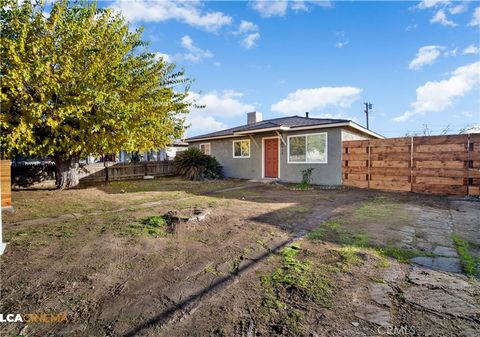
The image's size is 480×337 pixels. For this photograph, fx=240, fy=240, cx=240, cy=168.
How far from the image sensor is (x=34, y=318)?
2.00 metres

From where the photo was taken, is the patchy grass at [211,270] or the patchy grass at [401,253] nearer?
the patchy grass at [211,270]

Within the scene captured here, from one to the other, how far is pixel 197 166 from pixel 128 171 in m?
4.17

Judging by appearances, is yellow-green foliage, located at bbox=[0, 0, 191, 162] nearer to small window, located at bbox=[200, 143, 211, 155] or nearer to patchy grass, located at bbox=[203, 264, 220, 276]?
patchy grass, located at bbox=[203, 264, 220, 276]

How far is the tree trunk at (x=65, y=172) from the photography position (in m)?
9.95

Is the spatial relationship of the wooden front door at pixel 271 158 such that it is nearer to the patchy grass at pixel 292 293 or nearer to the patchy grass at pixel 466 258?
the patchy grass at pixel 466 258

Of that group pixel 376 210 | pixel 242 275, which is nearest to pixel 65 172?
pixel 242 275

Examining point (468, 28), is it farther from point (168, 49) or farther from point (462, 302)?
point (168, 49)

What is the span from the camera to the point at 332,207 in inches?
251

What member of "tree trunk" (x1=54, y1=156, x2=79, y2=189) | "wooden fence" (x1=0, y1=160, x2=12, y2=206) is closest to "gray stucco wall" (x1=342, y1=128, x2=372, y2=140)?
"wooden fence" (x1=0, y1=160, x2=12, y2=206)

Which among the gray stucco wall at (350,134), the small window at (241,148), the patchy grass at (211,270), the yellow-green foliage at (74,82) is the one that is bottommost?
the patchy grass at (211,270)

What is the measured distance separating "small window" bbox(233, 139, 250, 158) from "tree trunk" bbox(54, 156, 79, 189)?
8.10m

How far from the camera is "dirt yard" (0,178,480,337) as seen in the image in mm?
1925

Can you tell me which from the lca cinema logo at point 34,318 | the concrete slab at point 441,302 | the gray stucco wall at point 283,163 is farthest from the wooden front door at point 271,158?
the lca cinema logo at point 34,318

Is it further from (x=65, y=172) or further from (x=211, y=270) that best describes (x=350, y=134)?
(x=65, y=172)
